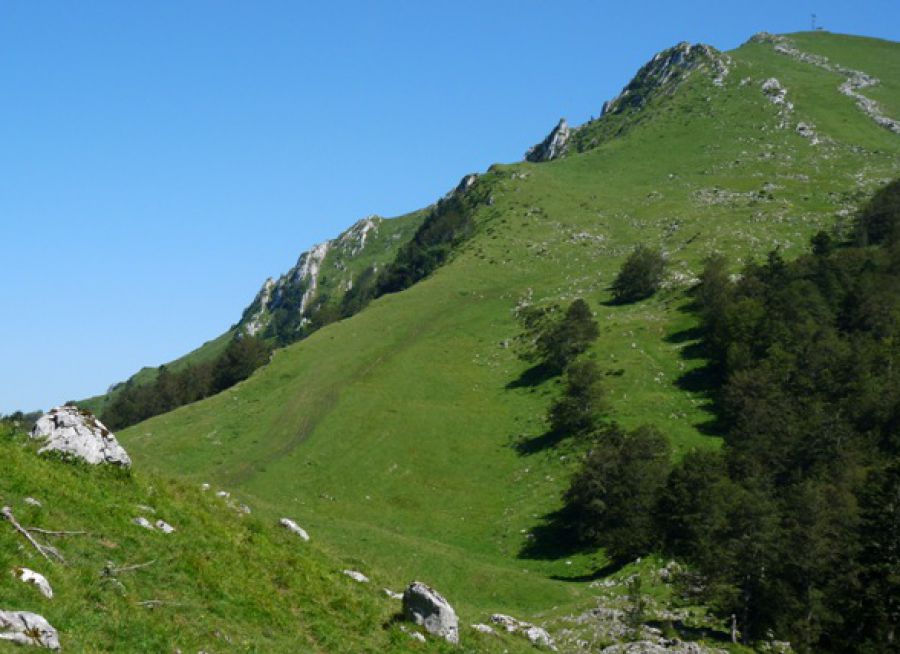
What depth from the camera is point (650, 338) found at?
331 feet

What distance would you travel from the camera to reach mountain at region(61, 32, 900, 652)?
64.6 meters

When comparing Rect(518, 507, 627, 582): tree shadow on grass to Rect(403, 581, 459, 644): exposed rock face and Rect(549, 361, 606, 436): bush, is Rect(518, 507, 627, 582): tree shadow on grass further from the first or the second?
Rect(403, 581, 459, 644): exposed rock face

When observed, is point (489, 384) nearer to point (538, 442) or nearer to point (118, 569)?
point (538, 442)

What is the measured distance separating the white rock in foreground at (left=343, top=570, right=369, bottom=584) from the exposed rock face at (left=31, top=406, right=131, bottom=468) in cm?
702

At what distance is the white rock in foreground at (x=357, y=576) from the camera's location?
72.3ft

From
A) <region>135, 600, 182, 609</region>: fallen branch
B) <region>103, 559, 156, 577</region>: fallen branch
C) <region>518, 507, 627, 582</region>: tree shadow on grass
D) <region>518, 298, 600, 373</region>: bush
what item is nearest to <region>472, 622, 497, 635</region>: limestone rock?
<region>135, 600, 182, 609</region>: fallen branch

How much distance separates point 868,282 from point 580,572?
56.6 meters

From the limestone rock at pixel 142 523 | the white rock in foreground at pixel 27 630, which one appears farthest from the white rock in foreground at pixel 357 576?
the white rock in foreground at pixel 27 630

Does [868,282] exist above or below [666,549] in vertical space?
above

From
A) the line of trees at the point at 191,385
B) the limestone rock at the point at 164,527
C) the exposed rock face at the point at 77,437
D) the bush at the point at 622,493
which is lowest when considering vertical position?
the bush at the point at 622,493

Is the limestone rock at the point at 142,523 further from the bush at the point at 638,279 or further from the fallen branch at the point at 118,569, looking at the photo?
the bush at the point at 638,279

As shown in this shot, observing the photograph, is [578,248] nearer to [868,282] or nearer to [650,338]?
[650,338]

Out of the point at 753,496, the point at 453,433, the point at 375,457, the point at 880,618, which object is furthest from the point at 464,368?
the point at 880,618

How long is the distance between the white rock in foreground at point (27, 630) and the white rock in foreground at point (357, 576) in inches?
444
